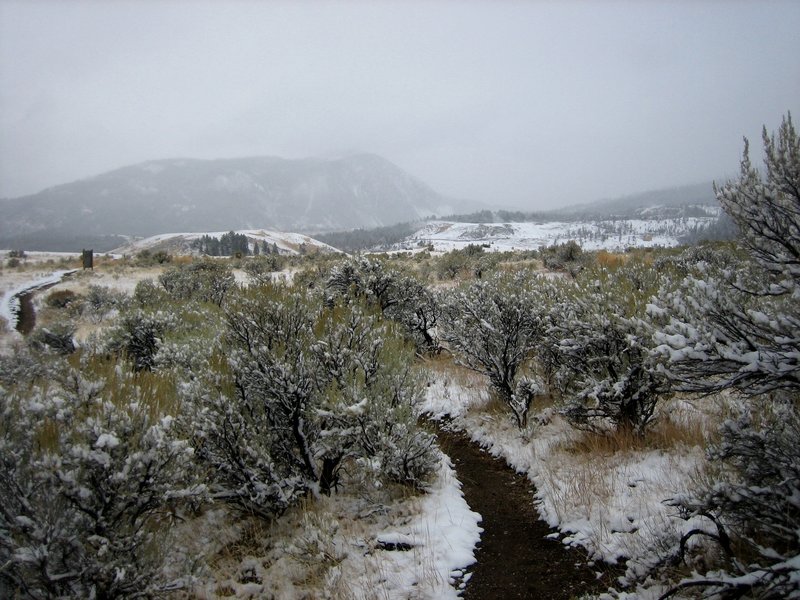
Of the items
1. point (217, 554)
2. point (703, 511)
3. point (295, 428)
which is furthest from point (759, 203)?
point (217, 554)

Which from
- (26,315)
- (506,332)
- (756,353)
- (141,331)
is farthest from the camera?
(26,315)

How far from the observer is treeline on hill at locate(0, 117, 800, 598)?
288 cm

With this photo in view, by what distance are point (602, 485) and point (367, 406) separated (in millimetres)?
3142

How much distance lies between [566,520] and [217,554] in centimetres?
423

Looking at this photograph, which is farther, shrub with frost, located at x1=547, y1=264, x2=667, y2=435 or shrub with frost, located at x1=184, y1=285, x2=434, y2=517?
shrub with frost, located at x1=547, y1=264, x2=667, y2=435

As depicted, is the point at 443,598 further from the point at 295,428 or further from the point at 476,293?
the point at 476,293

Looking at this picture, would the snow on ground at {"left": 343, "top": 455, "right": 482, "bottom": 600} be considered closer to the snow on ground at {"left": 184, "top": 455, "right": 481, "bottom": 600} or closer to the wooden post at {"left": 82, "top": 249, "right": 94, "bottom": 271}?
the snow on ground at {"left": 184, "top": 455, "right": 481, "bottom": 600}

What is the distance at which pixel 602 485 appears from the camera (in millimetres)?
5285

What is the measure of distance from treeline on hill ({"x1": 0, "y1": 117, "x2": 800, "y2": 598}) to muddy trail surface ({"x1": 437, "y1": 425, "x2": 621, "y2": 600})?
0.67 meters

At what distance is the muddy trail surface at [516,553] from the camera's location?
13.7 feet

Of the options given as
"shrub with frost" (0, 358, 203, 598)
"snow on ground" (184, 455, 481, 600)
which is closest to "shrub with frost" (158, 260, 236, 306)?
"snow on ground" (184, 455, 481, 600)

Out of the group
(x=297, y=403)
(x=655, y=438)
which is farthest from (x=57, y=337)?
(x=655, y=438)

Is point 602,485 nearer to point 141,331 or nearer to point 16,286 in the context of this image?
point 141,331

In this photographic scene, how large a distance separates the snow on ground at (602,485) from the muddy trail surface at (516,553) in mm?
174
